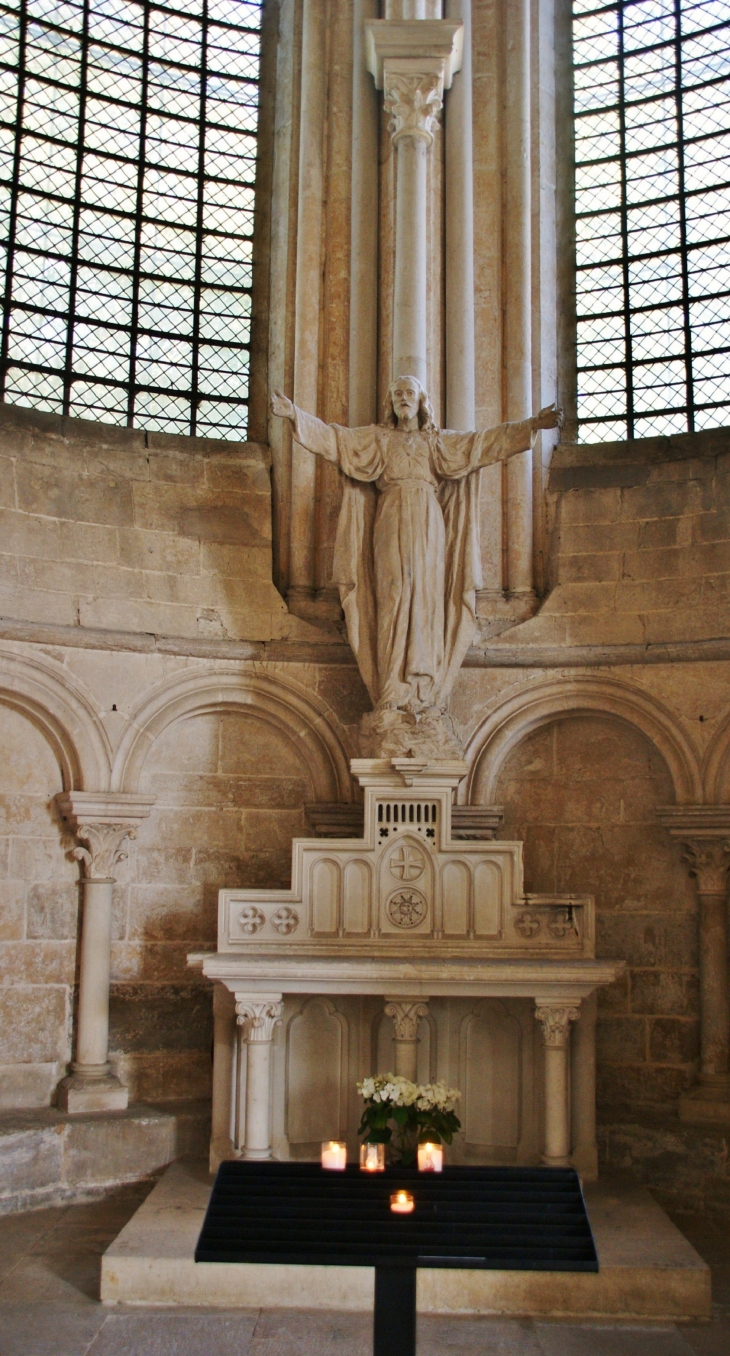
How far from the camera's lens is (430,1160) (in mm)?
4328

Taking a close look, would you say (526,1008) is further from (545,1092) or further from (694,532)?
(694,532)

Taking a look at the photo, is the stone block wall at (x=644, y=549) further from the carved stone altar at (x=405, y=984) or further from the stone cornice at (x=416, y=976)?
the stone cornice at (x=416, y=976)

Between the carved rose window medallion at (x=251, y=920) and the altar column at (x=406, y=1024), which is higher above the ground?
the carved rose window medallion at (x=251, y=920)

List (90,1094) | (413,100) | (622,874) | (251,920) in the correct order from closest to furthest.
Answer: (251,920)
(90,1094)
(622,874)
(413,100)

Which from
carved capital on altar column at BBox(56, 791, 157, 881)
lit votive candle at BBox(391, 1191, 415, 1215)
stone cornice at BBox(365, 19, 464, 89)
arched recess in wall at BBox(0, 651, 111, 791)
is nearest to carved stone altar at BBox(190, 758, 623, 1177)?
carved capital on altar column at BBox(56, 791, 157, 881)

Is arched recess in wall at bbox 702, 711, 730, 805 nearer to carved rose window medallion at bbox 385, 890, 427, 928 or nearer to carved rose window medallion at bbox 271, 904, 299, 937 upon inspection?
carved rose window medallion at bbox 385, 890, 427, 928

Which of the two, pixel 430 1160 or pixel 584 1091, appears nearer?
pixel 430 1160

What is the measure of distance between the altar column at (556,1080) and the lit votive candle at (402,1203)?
2795 millimetres

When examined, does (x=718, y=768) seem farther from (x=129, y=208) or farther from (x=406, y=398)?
(x=129, y=208)

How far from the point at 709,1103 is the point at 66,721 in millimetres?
4617

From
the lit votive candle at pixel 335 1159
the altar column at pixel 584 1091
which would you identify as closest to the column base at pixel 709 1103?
the altar column at pixel 584 1091

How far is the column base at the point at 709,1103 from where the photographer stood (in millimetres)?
7516

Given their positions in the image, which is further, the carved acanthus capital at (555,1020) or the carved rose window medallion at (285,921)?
the carved rose window medallion at (285,921)

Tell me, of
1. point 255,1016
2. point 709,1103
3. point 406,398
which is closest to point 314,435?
point 406,398
